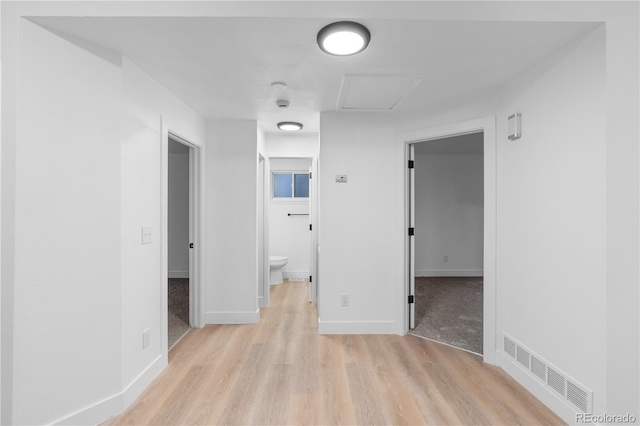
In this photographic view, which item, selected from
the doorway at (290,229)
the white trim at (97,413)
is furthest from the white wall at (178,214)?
the white trim at (97,413)

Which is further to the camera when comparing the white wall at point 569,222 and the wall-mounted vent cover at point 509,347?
the wall-mounted vent cover at point 509,347

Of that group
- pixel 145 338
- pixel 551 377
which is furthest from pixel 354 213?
pixel 145 338

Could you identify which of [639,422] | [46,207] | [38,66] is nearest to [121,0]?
[38,66]

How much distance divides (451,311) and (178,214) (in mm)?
A: 4832

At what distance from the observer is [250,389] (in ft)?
7.21

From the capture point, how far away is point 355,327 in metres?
3.22

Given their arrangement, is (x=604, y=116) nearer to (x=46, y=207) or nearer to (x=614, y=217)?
(x=614, y=217)

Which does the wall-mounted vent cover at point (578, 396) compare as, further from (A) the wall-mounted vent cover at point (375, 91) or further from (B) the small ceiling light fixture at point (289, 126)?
(B) the small ceiling light fixture at point (289, 126)

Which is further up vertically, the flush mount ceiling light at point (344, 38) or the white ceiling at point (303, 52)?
the white ceiling at point (303, 52)

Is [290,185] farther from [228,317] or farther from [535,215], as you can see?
[535,215]

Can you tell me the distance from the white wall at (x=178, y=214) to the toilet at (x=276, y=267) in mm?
1774

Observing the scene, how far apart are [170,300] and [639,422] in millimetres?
4608

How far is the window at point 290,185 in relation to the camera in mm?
5719

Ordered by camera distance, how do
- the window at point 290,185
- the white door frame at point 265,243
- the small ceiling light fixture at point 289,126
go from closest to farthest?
the small ceiling light fixture at point 289,126
the white door frame at point 265,243
the window at point 290,185
